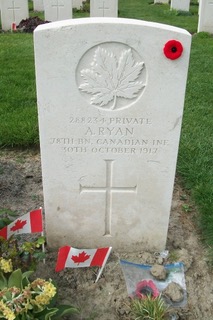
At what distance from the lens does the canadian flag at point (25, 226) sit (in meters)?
2.50

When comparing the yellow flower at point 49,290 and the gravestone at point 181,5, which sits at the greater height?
the gravestone at point 181,5

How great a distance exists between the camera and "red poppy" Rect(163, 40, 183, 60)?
2.09m

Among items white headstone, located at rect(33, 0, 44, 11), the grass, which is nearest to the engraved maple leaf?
the grass

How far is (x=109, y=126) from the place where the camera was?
2.34 meters

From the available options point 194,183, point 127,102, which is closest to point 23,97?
point 194,183

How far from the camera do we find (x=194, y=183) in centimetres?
343

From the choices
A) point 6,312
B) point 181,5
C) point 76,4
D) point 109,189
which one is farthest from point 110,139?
point 76,4

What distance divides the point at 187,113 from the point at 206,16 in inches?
211

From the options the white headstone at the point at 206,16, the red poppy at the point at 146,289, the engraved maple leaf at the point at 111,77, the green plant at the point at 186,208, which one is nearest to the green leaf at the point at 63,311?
the red poppy at the point at 146,289

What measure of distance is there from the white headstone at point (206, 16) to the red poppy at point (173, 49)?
7.77 metres

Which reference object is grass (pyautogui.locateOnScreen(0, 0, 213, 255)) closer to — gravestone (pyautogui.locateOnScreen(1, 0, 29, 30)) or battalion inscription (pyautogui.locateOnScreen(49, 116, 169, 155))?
battalion inscription (pyautogui.locateOnScreen(49, 116, 169, 155))

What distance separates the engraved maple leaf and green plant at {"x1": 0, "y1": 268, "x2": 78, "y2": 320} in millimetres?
1034

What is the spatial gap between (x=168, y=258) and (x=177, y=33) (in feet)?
4.93

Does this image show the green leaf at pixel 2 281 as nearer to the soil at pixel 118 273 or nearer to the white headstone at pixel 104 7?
the soil at pixel 118 273
